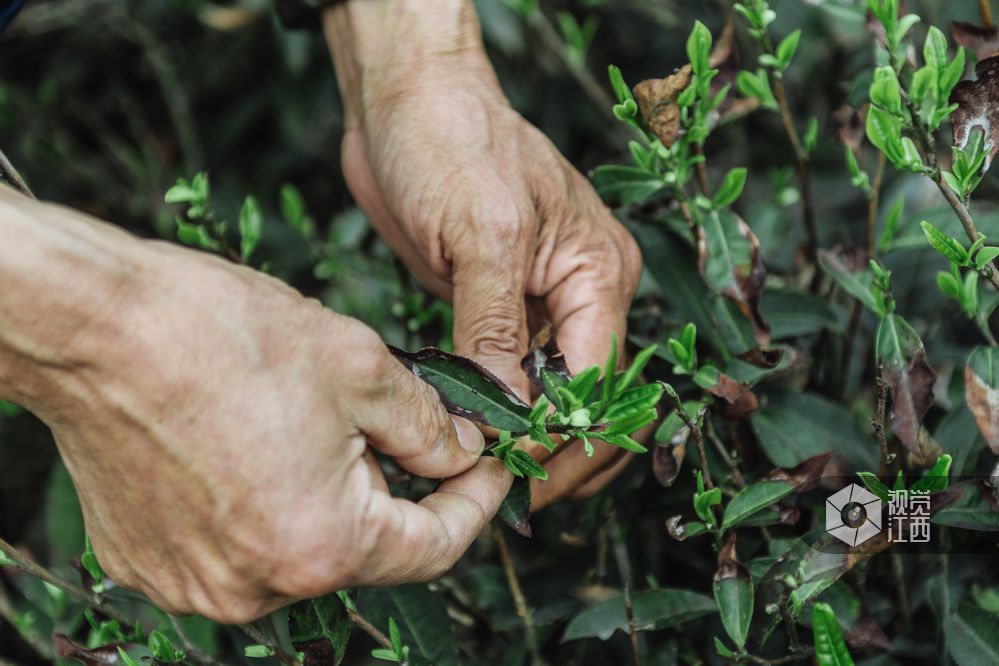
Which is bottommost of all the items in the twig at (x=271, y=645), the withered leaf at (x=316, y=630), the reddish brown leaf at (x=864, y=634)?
the reddish brown leaf at (x=864, y=634)

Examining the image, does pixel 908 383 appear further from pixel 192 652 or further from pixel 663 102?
pixel 192 652

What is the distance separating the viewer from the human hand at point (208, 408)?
96cm

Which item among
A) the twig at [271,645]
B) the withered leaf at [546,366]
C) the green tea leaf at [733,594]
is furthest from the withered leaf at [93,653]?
the green tea leaf at [733,594]

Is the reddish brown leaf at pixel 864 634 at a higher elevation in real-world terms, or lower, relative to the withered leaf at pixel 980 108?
lower

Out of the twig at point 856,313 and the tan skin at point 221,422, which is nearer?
the tan skin at point 221,422

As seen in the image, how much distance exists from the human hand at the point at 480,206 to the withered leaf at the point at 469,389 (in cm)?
12

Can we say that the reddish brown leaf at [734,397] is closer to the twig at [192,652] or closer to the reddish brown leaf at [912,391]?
the reddish brown leaf at [912,391]

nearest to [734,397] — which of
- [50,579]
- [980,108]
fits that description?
[980,108]

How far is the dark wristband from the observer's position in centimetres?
185

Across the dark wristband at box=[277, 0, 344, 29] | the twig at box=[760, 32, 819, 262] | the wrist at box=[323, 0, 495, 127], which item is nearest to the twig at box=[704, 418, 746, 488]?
the twig at box=[760, 32, 819, 262]

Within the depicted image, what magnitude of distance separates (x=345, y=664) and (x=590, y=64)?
5.66 ft

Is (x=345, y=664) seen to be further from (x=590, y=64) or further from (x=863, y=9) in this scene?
(x=590, y=64)

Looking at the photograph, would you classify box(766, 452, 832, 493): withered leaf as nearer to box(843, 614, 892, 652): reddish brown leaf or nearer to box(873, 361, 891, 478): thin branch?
box(873, 361, 891, 478): thin branch

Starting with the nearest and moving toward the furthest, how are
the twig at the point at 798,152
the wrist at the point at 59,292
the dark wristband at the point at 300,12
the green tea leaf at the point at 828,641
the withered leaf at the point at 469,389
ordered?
the wrist at the point at 59,292, the green tea leaf at the point at 828,641, the withered leaf at the point at 469,389, the twig at the point at 798,152, the dark wristband at the point at 300,12
